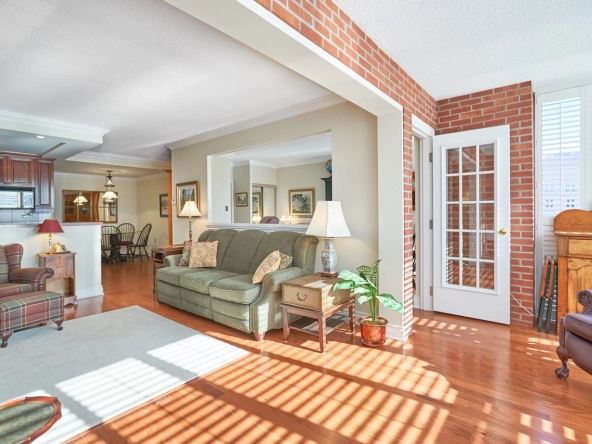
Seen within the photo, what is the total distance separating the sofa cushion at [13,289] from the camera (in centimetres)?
331

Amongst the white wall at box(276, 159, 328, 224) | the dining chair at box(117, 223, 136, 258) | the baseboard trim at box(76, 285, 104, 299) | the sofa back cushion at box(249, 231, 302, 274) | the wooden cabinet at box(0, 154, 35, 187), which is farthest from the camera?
the dining chair at box(117, 223, 136, 258)

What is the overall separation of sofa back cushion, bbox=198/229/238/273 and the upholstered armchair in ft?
6.05

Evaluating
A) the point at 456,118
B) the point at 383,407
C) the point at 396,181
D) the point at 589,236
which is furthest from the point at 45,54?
the point at 589,236

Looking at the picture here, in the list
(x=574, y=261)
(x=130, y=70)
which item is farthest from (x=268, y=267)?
(x=574, y=261)

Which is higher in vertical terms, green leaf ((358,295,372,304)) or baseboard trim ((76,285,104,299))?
green leaf ((358,295,372,304))

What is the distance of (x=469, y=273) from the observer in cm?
353

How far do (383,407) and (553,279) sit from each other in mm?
2321

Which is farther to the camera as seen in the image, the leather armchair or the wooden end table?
the wooden end table

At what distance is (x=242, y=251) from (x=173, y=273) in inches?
34.1

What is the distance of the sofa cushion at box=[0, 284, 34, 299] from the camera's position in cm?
331

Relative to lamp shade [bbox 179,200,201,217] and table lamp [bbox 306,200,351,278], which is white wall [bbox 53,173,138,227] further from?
table lamp [bbox 306,200,351,278]

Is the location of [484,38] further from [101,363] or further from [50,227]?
[50,227]

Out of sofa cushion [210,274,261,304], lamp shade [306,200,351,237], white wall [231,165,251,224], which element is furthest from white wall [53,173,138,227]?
lamp shade [306,200,351,237]

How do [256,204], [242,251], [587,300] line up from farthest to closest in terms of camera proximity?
[256,204]
[242,251]
[587,300]
